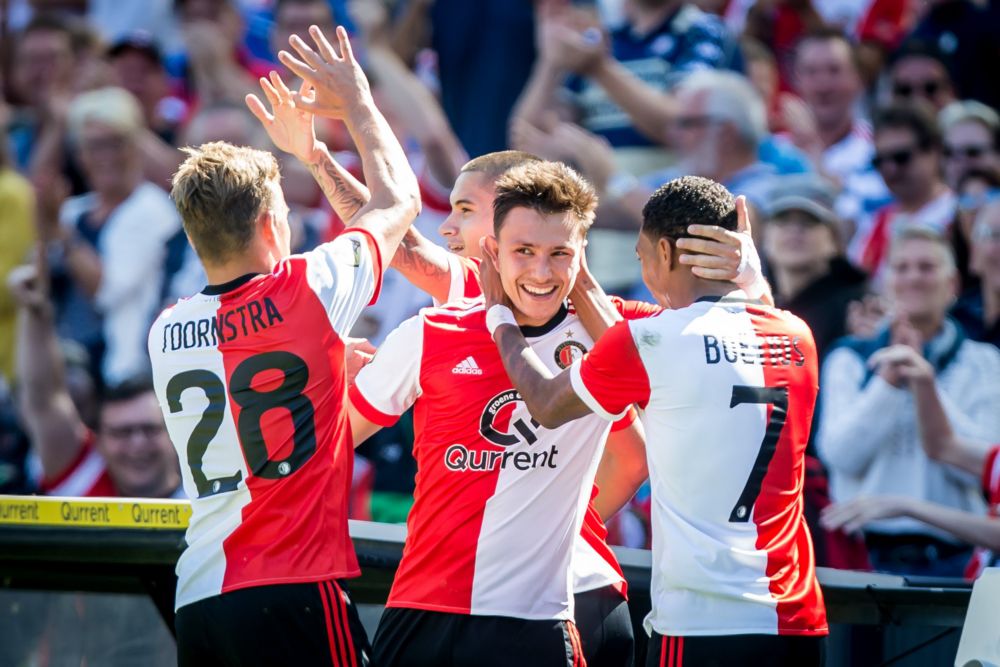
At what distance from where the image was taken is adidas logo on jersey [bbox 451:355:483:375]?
14.7 ft

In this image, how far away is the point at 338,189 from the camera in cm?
506

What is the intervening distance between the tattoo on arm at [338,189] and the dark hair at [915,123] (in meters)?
4.63

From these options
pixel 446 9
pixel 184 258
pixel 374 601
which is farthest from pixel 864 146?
pixel 374 601

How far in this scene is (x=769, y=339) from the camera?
4.32 m

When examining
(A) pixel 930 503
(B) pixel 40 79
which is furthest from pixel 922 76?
(B) pixel 40 79

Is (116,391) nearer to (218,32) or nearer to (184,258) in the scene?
(184,258)

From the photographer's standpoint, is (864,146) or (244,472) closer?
(244,472)

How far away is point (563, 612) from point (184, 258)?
231 inches

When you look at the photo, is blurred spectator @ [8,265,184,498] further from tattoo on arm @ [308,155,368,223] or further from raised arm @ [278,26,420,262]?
raised arm @ [278,26,420,262]

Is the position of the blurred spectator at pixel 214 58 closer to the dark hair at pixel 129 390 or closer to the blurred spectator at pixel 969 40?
the dark hair at pixel 129 390

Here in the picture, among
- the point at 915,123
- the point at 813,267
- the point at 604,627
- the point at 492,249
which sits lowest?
the point at 604,627

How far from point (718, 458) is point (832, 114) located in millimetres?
6300

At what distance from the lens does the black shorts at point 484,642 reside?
14.1 ft

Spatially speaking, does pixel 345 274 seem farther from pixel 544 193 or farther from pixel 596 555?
pixel 596 555
